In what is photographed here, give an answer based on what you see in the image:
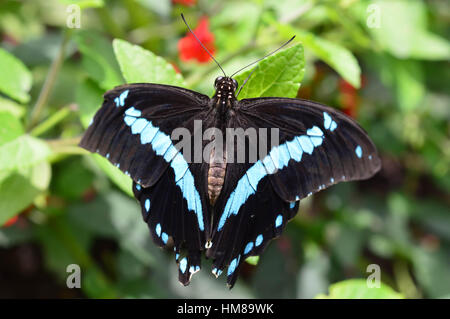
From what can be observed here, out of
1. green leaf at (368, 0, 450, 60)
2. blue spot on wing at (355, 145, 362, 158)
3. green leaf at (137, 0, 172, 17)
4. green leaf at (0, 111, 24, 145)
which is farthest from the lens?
green leaf at (368, 0, 450, 60)

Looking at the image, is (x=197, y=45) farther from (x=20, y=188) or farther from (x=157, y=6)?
(x=20, y=188)

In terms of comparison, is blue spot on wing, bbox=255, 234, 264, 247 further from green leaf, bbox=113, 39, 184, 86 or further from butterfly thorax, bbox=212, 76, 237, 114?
green leaf, bbox=113, 39, 184, 86

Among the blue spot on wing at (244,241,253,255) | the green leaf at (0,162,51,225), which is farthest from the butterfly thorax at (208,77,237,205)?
the green leaf at (0,162,51,225)

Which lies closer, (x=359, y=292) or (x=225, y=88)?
(x=225, y=88)

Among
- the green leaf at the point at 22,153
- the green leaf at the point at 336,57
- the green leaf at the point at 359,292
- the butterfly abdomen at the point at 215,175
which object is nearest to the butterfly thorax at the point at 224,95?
the butterfly abdomen at the point at 215,175

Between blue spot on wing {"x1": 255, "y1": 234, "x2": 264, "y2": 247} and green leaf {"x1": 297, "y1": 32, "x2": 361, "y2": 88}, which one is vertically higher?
green leaf {"x1": 297, "y1": 32, "x2": 361, "y2": 88}

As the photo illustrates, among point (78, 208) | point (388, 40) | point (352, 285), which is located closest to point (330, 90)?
point (388, 40)

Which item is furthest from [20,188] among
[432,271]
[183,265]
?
[432,271]
